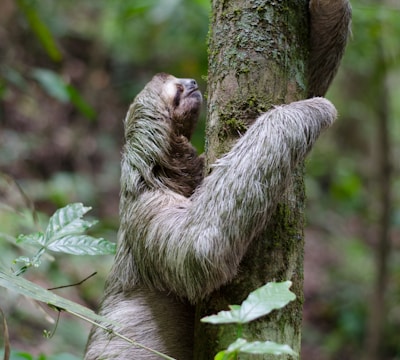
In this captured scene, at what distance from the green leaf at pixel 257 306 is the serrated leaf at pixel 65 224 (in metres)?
1.55

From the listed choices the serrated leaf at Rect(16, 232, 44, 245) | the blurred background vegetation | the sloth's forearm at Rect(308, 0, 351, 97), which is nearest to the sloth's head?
the sloth's forearm at Rect(308, 0, 351, 97)

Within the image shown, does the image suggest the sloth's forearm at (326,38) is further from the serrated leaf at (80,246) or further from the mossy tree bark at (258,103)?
the serrated leaf at (80,246)

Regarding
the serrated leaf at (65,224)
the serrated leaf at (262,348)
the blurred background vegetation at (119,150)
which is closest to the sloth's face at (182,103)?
the serrated leaf at (65,224)

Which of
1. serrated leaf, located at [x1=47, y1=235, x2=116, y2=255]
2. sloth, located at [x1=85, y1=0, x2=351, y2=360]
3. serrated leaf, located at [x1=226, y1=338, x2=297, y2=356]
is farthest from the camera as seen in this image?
serrated leaf, located at [x1=47, y1=235, x2=116, y2=255]

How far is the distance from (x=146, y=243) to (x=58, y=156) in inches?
405

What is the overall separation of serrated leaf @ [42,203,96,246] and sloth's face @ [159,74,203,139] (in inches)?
49.7

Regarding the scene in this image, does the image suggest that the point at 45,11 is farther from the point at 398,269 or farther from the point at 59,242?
the point at 59,242

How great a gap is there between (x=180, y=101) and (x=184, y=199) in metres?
0.97

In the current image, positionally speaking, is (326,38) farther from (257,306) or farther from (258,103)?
(257,306)

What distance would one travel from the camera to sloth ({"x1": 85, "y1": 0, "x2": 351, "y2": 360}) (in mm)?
3486

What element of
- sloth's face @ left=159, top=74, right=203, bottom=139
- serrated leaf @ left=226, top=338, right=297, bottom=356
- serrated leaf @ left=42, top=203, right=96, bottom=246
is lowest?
serrated leaf @ left=226, top=338, right=297, bottom=356

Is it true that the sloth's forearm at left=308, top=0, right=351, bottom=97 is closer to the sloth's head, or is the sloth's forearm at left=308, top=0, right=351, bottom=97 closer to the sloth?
the sloth

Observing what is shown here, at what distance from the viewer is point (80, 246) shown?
3686mm

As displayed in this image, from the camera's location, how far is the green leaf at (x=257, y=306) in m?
2.43
